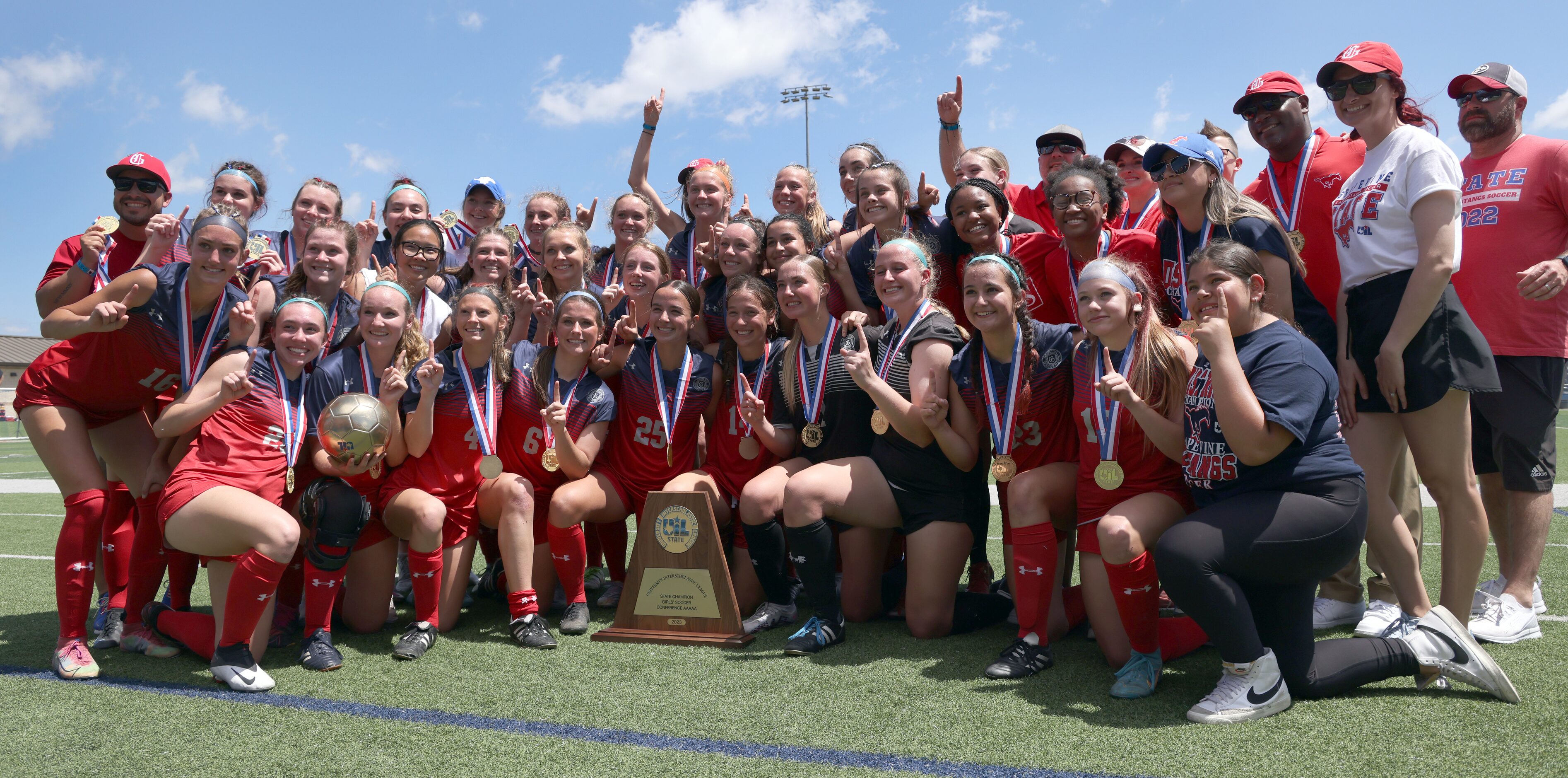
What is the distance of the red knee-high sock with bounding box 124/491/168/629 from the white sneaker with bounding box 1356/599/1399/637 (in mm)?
5455

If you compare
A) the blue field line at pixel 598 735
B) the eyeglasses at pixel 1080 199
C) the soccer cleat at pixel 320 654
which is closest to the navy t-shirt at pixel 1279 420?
the blue field line at pixel 598 735

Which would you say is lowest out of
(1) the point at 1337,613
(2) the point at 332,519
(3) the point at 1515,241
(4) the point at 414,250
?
(1) the point at 1337,613

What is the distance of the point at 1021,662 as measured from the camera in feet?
12.0

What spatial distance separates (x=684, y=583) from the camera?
441cm

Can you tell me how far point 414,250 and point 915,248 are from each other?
275 centimetres

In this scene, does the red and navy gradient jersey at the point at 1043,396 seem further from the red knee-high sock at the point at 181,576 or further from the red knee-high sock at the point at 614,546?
the red knee-high sock at the point at 181,576

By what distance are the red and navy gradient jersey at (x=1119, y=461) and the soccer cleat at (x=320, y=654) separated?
3.27 meters

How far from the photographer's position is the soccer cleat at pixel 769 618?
4.47 meters

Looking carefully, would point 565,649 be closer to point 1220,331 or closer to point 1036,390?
point 1036,390

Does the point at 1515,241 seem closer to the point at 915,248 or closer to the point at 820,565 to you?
the point at 915,248

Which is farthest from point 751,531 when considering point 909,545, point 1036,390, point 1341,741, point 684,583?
point 1341,741

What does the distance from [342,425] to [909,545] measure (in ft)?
8.43

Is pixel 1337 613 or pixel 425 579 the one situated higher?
pixel 425 579

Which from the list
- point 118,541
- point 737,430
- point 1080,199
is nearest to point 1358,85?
point 1080,199
